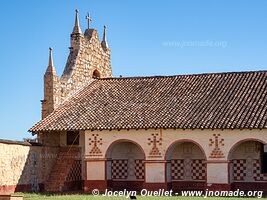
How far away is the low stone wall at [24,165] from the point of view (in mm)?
27953

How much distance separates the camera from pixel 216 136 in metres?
28.5

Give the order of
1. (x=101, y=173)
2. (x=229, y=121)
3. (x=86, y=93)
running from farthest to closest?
(x=86, y=93), (x=101, y=173), (x=229, y=121)

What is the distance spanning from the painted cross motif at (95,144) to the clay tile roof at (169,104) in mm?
773

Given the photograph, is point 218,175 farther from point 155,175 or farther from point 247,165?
point 155,175

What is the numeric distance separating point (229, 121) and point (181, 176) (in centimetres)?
460

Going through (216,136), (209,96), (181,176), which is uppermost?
(209,96)

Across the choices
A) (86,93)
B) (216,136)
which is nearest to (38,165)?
(86,93)

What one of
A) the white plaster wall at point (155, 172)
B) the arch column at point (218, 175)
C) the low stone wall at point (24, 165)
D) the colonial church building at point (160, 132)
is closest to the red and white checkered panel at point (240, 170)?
the colonial church building at point (160, 132)

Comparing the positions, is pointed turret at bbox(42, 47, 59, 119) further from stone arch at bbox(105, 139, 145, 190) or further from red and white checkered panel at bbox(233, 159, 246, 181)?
red and white checkered panel at bbox(233, 159, 246, 181)

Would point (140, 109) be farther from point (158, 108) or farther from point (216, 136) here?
point (216, 136)

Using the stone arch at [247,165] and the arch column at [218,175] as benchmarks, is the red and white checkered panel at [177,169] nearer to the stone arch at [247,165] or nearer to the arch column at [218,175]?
the arch column at [218,175]

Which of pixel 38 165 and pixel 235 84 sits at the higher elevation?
pixel 235 84

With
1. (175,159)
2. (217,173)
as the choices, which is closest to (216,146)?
(217,173)

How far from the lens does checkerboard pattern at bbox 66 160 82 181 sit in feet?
103
